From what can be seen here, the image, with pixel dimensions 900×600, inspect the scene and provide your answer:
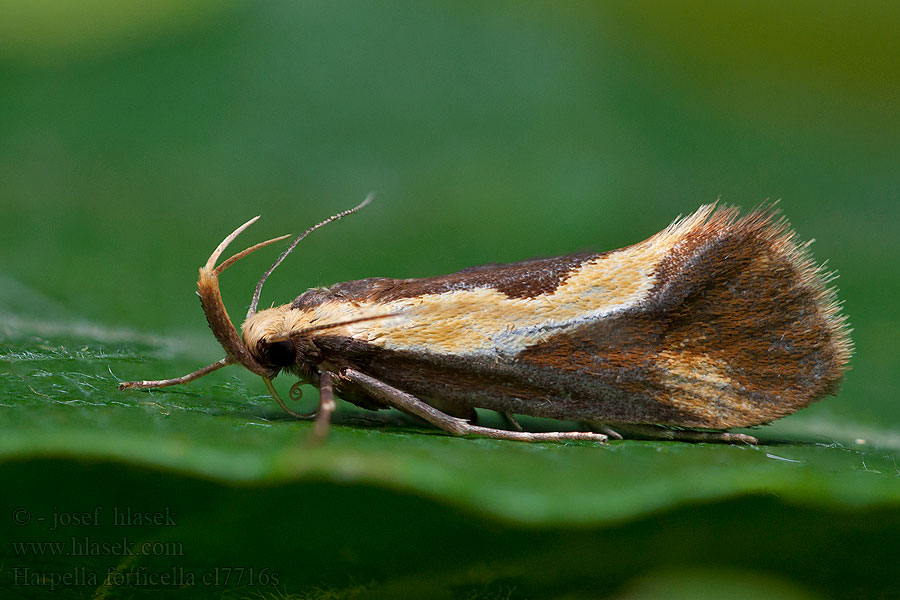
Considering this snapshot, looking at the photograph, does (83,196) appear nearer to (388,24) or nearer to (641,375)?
(388,24)

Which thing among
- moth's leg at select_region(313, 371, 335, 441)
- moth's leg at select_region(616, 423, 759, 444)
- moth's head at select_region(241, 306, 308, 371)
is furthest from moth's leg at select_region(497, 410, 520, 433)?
moth's head at select_region(241, 306, 308, 371)

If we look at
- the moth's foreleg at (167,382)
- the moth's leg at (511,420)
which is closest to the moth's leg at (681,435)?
the moth's leg at (511,420)

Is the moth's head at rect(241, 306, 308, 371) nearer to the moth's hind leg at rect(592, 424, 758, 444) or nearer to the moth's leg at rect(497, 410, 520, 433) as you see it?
the moth's leg at rect(497, 410, 520, 433)

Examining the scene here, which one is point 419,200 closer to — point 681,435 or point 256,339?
point 256,339

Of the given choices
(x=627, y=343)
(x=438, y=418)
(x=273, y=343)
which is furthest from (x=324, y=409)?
(x=627, y=343)

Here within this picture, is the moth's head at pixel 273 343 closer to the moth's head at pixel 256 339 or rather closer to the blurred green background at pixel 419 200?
the moth's head at pixel 256 339

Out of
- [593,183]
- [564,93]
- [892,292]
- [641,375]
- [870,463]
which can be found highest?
[564,93]

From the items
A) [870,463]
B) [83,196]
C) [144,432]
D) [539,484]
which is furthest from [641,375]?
[83,196]
